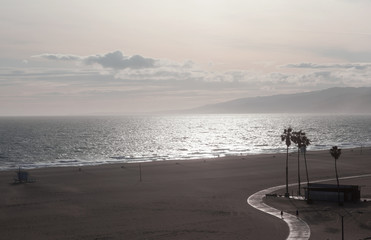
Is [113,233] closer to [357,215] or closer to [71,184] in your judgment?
[357,215]

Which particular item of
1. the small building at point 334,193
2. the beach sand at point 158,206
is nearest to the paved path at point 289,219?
the beach sand at point 158,206

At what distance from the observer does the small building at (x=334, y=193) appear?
50.9 meters

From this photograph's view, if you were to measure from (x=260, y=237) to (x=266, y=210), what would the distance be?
9881 mm

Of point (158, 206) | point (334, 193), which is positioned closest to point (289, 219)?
point (334, 193)

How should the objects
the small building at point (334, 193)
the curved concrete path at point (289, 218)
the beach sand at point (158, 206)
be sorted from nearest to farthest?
the curved concrete path at point (289, 218)
the beach sand at point (158, 206)
the small building at point (334, 193)

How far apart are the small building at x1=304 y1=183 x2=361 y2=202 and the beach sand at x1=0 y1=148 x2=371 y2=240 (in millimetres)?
1170

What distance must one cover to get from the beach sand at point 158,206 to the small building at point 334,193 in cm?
117

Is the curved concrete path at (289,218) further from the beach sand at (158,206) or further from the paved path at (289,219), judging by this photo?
the beach sand at (158,206)

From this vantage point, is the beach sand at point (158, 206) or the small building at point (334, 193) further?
the small building at point (334, 193)

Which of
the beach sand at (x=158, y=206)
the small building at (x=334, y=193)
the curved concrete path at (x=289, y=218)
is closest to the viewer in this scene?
the curved concrete path at (x=289, y=218)

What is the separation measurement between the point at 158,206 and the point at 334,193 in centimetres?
1972

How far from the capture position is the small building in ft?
167

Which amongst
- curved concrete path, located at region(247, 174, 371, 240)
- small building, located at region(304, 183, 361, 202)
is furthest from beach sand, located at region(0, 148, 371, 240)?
small building, located at region(304, 183, 361, 202)

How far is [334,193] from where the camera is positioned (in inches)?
2025
